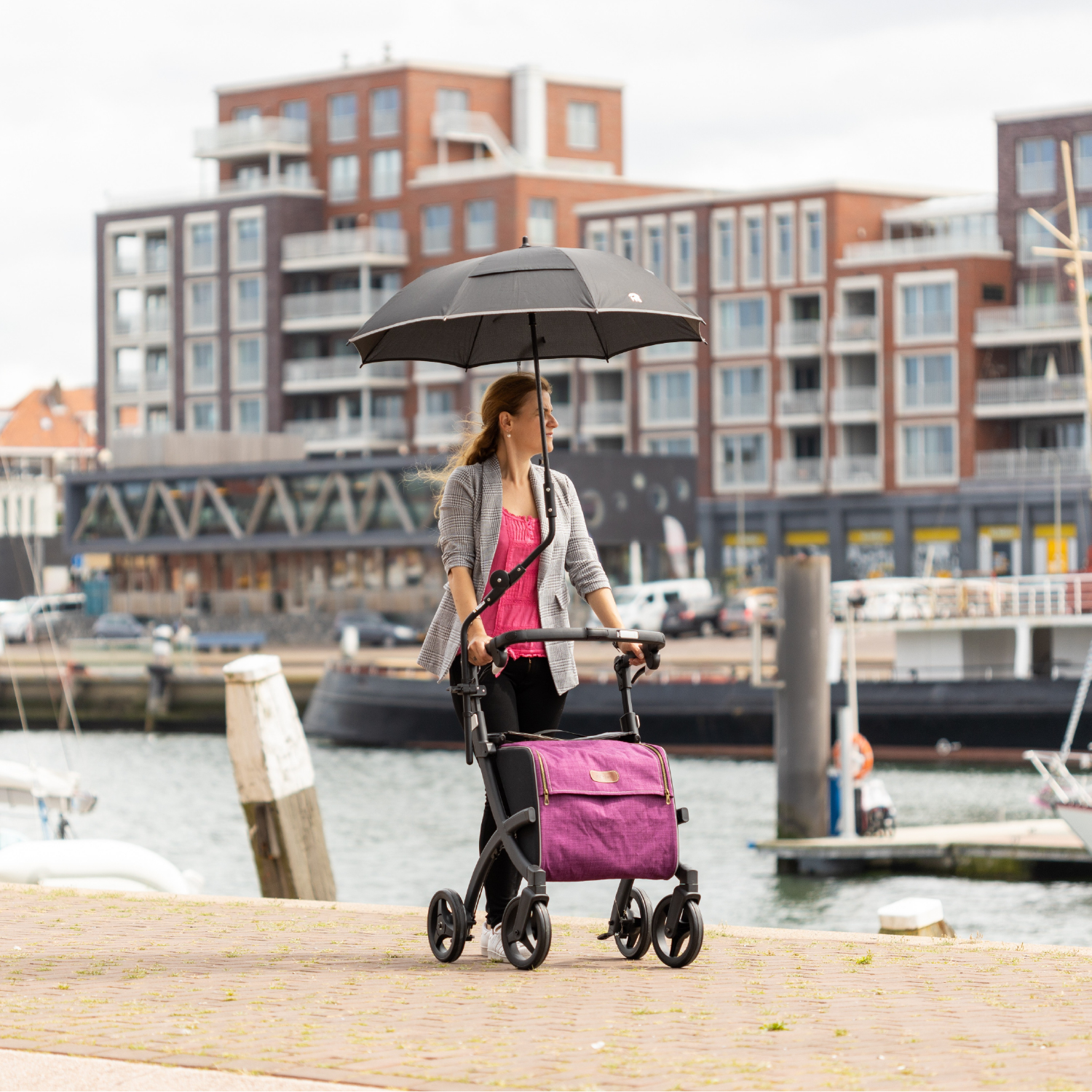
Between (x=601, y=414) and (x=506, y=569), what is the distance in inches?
2760

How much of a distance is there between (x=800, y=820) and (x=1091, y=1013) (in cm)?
2096

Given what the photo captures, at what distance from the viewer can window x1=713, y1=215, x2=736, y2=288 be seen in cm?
7456

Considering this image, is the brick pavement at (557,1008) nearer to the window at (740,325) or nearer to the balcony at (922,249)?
the balcony at (922,249)

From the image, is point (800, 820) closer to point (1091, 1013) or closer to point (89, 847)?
point (89, 847)

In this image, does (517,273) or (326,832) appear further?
(326,832)

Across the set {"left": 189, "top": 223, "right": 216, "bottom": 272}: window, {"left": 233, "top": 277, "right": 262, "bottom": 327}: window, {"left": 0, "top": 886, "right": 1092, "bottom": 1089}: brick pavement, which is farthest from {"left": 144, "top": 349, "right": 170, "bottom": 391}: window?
{"left": 0, "top": 886, "right": 1092, "bottom": 1089}: brick pavement

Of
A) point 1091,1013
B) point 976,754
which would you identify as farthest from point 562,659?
point 976,754

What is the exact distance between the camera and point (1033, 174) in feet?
227

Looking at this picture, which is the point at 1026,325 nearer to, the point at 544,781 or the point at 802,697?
the point at 802,697

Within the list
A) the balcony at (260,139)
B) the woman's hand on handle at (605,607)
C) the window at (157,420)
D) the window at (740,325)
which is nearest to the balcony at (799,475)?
the window at (740,325)

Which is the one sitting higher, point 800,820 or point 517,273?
point 517,273

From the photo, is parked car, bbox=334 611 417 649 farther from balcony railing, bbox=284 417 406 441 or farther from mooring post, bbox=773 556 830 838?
mooring post, bbox=773 556 830 838

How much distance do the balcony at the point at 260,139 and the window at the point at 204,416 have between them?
37.4 feet

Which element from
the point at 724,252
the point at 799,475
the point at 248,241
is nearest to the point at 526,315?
the point at 799,475
